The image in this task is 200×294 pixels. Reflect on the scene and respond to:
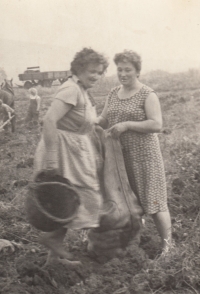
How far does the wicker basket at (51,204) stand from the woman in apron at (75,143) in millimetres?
72

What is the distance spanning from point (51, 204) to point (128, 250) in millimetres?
741

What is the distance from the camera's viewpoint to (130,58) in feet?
10.6

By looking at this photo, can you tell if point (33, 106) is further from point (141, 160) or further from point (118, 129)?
point (141, 160)

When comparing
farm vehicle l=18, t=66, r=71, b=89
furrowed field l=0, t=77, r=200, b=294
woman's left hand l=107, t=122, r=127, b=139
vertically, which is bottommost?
furrowed field l=0, t=77, r=200, b=294

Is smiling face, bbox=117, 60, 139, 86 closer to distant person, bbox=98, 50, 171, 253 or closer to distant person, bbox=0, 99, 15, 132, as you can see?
distant person, bbox=98, 50, 171, 253

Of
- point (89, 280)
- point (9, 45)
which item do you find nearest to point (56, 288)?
point (89, 280)

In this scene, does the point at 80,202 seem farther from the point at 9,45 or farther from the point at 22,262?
the point at 9,45

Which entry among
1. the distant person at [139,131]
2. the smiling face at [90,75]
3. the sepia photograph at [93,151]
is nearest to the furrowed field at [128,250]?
the sepia photograph at [93,151]

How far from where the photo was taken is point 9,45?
3.60 m

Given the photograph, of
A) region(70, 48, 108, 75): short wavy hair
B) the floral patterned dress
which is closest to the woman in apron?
region(70, 48, 108, 75): short wavy hair

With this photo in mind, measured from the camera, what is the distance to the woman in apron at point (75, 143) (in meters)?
2.99

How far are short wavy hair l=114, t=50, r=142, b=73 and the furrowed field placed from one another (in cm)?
34

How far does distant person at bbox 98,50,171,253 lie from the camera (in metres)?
3.24

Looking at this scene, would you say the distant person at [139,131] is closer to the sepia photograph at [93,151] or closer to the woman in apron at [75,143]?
the sepia photograph at [93,151]
